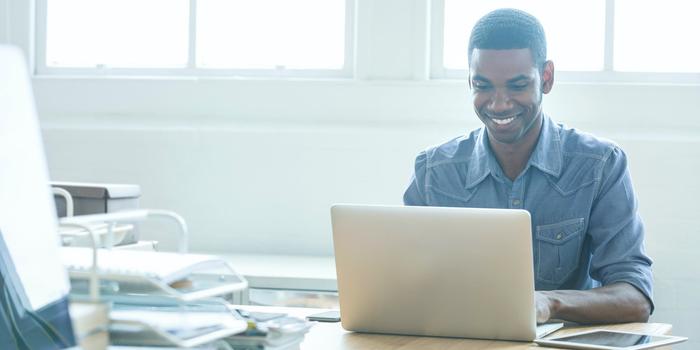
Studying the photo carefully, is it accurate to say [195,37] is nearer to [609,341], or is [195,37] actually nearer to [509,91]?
[509,91]

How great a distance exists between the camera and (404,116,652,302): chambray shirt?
7.41ft

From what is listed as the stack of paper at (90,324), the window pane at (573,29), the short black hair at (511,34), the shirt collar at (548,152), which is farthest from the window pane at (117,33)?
the stack of paper at (90,324)

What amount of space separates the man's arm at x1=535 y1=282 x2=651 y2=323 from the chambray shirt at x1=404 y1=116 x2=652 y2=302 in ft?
0.33

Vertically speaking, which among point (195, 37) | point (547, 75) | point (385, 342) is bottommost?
point (385, 342)

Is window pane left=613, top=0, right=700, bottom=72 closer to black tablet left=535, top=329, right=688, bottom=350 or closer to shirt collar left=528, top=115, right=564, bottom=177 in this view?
shirt collar left=528, top=115, right=564, bottom=177

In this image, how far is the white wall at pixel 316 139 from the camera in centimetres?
350

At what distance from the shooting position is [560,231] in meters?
2.35

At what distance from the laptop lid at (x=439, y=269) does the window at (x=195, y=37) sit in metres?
2.16

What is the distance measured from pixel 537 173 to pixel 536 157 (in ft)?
0.13

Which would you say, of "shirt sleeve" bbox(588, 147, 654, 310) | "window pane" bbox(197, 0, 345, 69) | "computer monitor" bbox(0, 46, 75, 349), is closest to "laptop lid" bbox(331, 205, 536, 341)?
"shirt sleeve" bbox(588, 147, 654, 310)

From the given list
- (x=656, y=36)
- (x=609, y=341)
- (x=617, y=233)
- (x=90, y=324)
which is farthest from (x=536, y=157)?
(x=90, y=324)

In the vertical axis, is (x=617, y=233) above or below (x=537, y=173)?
below

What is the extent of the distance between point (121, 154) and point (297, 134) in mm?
730

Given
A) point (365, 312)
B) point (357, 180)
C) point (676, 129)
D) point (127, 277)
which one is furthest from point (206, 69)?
point (127, 277)
